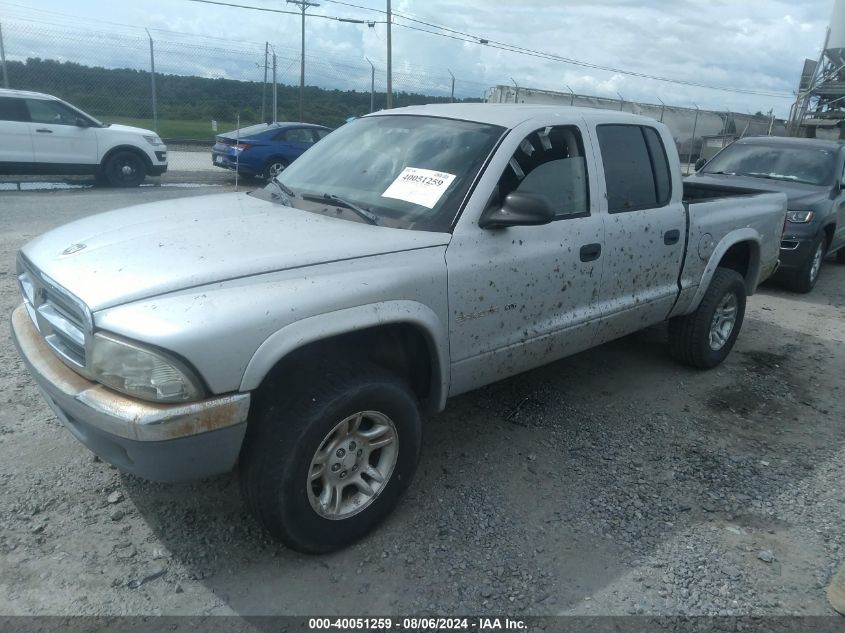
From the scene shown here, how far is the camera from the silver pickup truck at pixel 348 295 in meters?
2.40

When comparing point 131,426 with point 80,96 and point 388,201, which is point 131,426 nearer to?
point 388,201

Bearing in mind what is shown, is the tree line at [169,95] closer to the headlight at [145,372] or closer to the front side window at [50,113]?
the front side window at [50,113]

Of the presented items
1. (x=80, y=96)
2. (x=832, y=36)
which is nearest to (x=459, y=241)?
(x=80, y=96)

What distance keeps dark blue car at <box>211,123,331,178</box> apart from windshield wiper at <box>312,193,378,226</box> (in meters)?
11.7

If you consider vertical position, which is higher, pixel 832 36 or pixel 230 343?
pixel 832 36

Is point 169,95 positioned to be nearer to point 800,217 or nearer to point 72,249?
point 800,217

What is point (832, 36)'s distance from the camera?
24672 millimetres

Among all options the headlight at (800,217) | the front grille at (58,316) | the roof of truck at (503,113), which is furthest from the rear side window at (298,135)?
the front grille at (58,316)

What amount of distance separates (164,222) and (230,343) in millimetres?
1201

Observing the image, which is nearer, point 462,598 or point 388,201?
point 462,598

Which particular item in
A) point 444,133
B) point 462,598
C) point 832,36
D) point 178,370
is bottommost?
point 462,598

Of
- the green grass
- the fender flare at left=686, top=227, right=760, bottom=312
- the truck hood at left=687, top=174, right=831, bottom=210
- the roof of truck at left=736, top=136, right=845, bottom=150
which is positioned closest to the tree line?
the green grass

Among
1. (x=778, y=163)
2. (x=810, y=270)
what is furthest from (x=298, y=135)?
(x=810, y=270)

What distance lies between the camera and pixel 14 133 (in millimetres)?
11797
